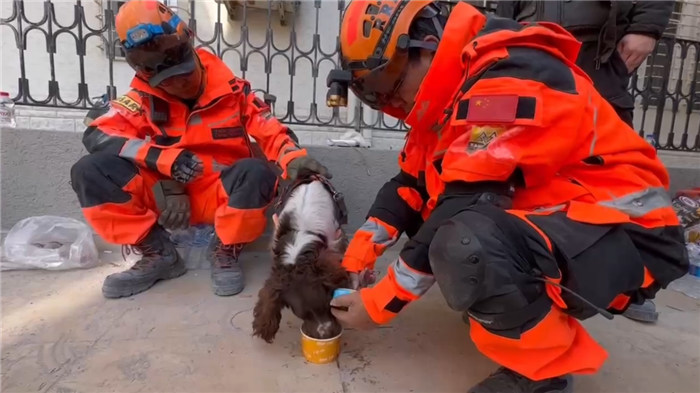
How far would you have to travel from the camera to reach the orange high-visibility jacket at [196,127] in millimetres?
2543

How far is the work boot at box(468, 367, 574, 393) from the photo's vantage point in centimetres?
156

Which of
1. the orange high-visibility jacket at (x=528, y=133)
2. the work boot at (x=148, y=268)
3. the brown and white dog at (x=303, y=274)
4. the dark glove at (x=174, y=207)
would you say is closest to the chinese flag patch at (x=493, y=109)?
the orange high-visibility jacket at (x=528, y=133)

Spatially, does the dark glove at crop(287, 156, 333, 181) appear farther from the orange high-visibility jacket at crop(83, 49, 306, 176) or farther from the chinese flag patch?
the chinese flag patch

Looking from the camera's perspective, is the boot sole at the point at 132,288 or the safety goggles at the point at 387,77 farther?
the boot sole at the point at 132,288

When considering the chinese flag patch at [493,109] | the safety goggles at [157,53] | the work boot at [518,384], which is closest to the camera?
the chinese flag patch at [493,109]

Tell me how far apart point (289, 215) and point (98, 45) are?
3.91 metres

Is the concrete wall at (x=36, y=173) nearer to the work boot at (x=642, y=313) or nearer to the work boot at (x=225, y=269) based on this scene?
the work boot at (x=225, y=269)

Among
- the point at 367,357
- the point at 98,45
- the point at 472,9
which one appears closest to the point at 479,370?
the point at 367,357

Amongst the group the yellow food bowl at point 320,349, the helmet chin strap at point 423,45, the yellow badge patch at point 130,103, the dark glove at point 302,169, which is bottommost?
the yellow food bowl at point 320,349

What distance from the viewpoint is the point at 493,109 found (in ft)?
4.40

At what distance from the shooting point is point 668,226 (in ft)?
4.88

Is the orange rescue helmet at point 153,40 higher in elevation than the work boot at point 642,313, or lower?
higher

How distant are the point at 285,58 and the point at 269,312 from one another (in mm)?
2608

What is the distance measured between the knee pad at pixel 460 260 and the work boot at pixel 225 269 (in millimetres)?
1427
